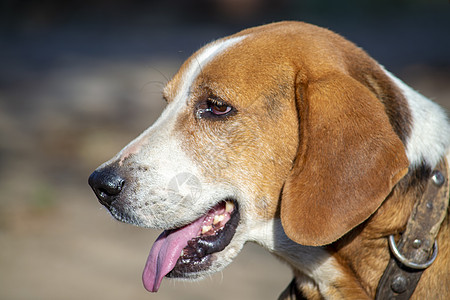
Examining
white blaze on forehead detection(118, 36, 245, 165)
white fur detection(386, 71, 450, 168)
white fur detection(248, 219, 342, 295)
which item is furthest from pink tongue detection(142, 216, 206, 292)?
white fur detection(386, 71, 450, 168)

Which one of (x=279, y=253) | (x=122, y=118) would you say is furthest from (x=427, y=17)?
(x=279, y=253)

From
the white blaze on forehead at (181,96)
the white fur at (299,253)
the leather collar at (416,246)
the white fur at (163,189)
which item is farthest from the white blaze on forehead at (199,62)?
the leather collar at (416,246)

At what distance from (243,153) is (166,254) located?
701mm

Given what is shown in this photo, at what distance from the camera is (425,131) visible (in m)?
3.24

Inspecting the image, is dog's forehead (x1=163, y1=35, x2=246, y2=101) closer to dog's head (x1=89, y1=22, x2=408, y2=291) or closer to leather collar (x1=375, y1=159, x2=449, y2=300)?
dog's head (x1=89, y1=22, x2=408, y2=291)

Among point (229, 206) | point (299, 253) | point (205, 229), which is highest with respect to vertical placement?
point (229, 206)

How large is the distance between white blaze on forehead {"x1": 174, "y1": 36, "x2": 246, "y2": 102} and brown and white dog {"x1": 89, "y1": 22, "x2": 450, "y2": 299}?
0.02m

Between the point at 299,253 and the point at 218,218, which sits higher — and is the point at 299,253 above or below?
below

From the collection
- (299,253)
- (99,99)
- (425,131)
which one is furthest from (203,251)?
(99,99)

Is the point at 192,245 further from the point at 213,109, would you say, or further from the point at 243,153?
the point at 213,109

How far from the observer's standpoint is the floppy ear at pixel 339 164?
288 cm

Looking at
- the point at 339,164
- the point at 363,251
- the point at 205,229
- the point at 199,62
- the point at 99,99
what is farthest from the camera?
the point at 99,99

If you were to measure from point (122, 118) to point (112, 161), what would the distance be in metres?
8.01

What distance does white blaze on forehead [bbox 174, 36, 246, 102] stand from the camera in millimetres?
3463
